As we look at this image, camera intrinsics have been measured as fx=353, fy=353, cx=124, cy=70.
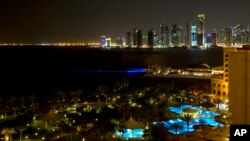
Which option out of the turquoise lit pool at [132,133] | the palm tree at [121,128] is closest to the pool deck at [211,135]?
the turquoise lit pool at [132,133]

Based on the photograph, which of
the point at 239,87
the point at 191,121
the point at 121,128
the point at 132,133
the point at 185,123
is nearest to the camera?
the point at 239,87

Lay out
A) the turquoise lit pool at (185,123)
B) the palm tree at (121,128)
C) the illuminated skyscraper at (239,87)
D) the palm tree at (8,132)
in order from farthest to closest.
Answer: the turquoise lit pool at (185,123), the palm tree at (121,128), the palm tree at (8,132), the illuminated skyscraper at (239,87)

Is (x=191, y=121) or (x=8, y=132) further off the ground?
(x=8, y=132)

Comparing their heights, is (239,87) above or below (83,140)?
above

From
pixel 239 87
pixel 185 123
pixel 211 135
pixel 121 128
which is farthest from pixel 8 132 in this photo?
pixel 239 87

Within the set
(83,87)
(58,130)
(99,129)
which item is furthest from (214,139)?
(83,87)

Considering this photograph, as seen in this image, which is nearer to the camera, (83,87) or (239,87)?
(239,87)

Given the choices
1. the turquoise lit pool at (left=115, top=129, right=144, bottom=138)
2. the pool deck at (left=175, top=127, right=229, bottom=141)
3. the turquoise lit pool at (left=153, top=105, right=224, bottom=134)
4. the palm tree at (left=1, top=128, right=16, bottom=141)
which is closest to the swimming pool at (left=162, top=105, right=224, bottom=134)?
the turquoise lit pool at (left=153, top=105, right=224, bottom=134)

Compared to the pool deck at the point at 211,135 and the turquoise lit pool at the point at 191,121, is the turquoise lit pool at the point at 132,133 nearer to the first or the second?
the turquoise lit pool at the point at 191,121

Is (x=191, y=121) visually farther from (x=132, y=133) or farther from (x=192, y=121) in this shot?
(x=132, y=133)

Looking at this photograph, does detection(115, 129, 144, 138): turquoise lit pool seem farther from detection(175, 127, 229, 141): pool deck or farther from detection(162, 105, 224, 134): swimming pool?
detection(175, 127, 229, 141): pool deck

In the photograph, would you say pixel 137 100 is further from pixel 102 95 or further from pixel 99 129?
pixel 99 129
